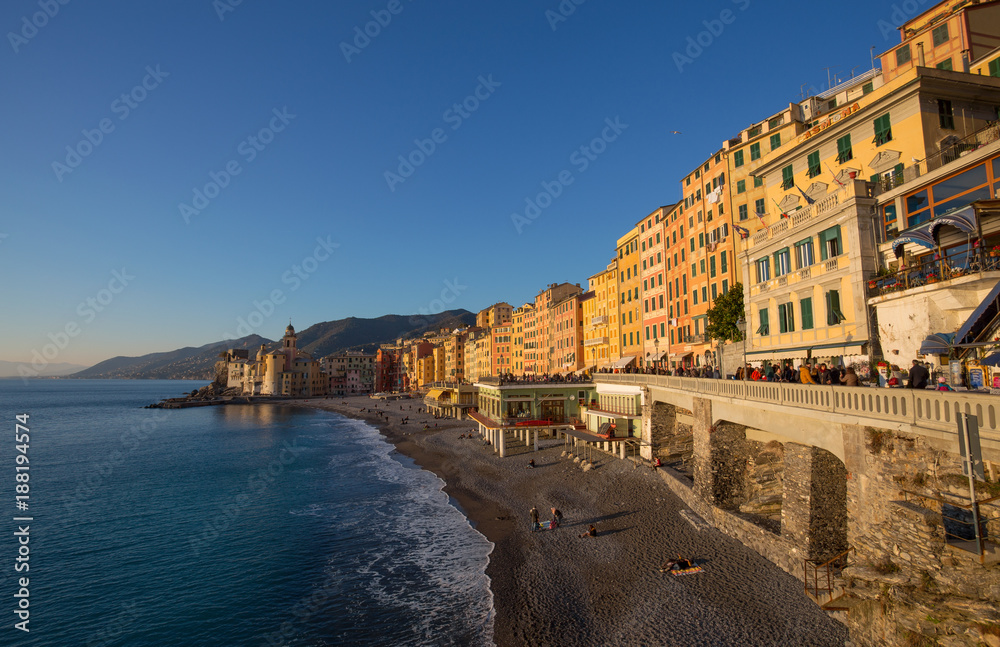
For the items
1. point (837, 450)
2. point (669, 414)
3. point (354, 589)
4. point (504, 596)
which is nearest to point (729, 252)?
point (669, 414)

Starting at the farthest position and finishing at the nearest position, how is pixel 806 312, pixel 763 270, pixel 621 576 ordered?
pixel 763 270
pixel 806 312
pixel 621 576

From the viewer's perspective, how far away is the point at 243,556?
88.6 ft

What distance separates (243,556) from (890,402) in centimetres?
3049

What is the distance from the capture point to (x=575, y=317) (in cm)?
7206

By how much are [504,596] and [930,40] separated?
36258 millimetres

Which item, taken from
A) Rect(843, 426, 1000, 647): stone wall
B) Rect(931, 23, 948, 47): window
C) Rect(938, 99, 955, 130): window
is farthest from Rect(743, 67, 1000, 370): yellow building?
Rect(843, 426, 1000, 647): stone wall

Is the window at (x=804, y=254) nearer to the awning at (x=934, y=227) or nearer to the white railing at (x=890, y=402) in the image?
the awning at (x=934, y=227)

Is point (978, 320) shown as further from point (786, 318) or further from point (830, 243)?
point (786, 318)

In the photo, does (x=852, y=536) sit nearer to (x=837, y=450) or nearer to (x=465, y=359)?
(x=837, y=450)

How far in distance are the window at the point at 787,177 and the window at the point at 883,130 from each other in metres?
5.96

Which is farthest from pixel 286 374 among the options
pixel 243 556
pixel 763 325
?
pixel 763 325

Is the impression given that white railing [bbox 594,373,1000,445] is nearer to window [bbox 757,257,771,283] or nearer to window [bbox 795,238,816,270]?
window [bbox 795,238,816,270]

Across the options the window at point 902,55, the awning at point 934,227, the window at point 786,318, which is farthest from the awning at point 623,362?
the awning at point 934,227

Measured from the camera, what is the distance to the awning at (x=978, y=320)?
14.5 meters
